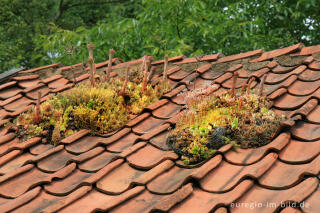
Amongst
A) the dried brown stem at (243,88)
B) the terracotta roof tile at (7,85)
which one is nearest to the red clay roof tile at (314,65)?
the dried brown stem at (243,88)

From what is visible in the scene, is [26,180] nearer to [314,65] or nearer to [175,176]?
[175,176]

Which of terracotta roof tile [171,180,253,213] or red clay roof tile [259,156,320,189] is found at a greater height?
red clay roof tile [259,156,320,189]

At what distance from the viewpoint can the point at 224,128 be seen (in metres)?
3.01

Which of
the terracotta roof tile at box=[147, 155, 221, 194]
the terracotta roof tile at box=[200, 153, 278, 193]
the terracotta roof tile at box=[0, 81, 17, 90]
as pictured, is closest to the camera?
the terracotta roof tile at box=[200, 153, 278, 193]

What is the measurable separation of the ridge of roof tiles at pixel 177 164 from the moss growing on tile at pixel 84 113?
11 centimetres

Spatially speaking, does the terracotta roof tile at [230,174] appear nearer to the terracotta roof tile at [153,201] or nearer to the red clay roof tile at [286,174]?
the red clay roof tile at [286,174]

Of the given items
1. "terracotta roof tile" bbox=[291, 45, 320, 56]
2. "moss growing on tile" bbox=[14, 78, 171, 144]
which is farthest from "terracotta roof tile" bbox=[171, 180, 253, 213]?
"terracotta roof tile" bbox=[291, 45, 320, 56]

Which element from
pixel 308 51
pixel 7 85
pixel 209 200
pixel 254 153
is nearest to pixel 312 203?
pixel 209 200

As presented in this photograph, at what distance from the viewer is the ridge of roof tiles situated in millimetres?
2391

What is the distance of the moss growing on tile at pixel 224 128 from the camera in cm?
293

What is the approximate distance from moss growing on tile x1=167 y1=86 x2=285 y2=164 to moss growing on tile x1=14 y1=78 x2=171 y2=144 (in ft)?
2.40

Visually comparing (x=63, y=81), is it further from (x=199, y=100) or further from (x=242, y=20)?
(x=242, y=20)

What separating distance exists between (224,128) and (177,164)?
0.46 meters

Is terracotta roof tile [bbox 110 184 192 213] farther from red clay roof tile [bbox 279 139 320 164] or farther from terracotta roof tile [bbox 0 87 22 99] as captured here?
terracotta roof tile [bbox 0 87 22 99]
